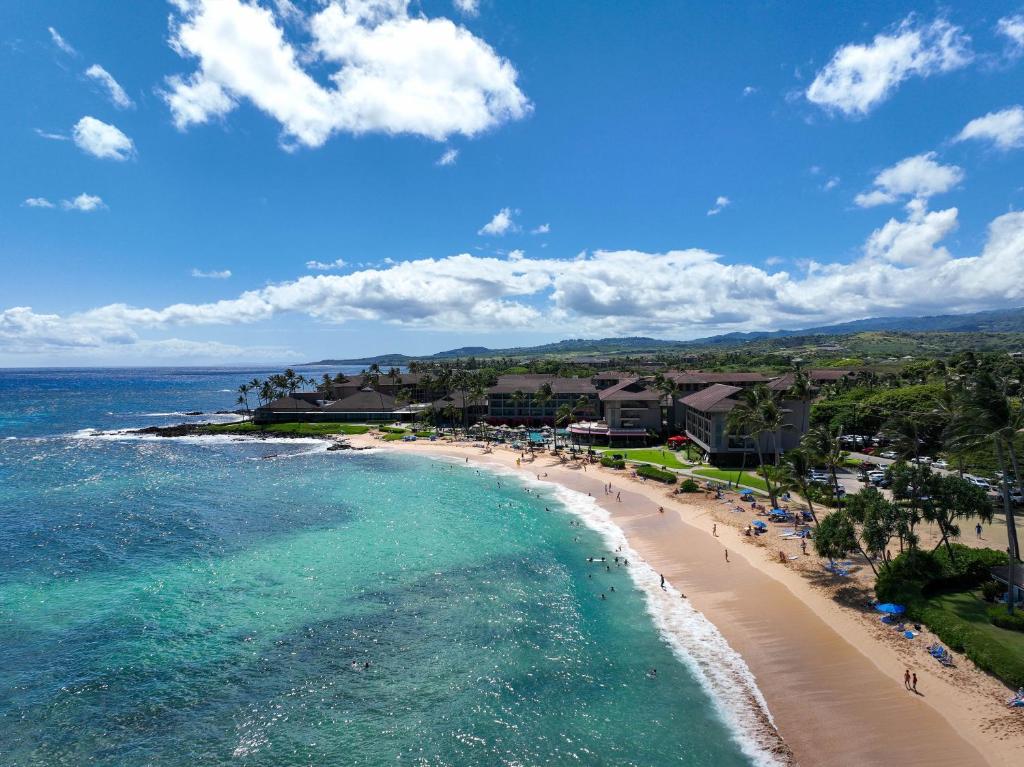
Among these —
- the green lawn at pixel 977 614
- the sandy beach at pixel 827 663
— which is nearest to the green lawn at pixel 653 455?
the sandy beach at pixel 827 663

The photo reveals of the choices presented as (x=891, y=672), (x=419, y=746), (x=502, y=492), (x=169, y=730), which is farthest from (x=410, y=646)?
(x=502, y=492)

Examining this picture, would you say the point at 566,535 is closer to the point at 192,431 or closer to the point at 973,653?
the point at 973,653

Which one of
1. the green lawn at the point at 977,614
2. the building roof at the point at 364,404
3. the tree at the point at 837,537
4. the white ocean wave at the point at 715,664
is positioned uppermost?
the building roof at the point at 364,404

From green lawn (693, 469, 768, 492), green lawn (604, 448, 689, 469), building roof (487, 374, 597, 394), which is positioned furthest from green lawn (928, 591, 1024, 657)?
building roof (487, 374, 597, 394)

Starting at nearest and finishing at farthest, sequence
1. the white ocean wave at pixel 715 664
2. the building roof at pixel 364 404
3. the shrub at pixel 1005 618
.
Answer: the white ocean wave at pixel 715 664
the shrub at pixel 1005 618
the building roof at pixel 364 404

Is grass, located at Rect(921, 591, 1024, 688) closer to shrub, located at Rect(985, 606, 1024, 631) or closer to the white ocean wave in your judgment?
shrub, located at Rect(985, 606, 1024, 631)

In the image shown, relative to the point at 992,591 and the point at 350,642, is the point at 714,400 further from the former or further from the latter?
the point at 350,642

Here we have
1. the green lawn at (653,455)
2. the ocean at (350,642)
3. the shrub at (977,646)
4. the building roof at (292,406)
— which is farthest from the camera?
the building roof at (292,406)

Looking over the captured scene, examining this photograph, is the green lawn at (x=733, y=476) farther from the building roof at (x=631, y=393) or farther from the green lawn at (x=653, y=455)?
the building roof at (x=631, y=393)
